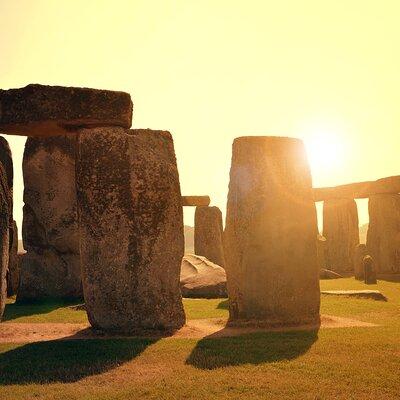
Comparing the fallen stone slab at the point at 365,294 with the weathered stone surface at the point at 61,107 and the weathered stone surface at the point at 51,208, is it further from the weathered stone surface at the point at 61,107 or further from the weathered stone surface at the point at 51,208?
the weathered stone surface at the point at 61,107

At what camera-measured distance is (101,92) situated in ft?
25.9

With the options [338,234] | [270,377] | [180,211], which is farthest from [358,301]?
[338,234]

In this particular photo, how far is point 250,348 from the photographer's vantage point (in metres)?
6.49

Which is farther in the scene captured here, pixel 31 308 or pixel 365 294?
pixel 365 294

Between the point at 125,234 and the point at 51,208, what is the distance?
→ 21.0ft

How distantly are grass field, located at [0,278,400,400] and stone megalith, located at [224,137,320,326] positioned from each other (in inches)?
41.5

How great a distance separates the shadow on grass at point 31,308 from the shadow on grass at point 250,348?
15.7ft

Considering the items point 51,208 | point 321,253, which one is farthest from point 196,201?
point 51,208

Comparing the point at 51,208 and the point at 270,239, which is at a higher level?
the point at 51,208

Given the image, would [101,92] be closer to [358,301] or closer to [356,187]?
[358,301]

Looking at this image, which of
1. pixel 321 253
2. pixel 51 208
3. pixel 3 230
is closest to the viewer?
pixel 3 230

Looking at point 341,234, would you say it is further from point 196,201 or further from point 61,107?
point 61,107

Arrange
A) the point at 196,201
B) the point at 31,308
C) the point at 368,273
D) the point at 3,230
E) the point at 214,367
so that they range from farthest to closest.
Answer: the point at 196,201 < the point at 368,273 < the point at 31,308 < the point at 3,230 < the point at 214,367

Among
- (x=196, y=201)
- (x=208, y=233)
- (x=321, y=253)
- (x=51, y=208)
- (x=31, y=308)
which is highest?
(x=196, y=201)
